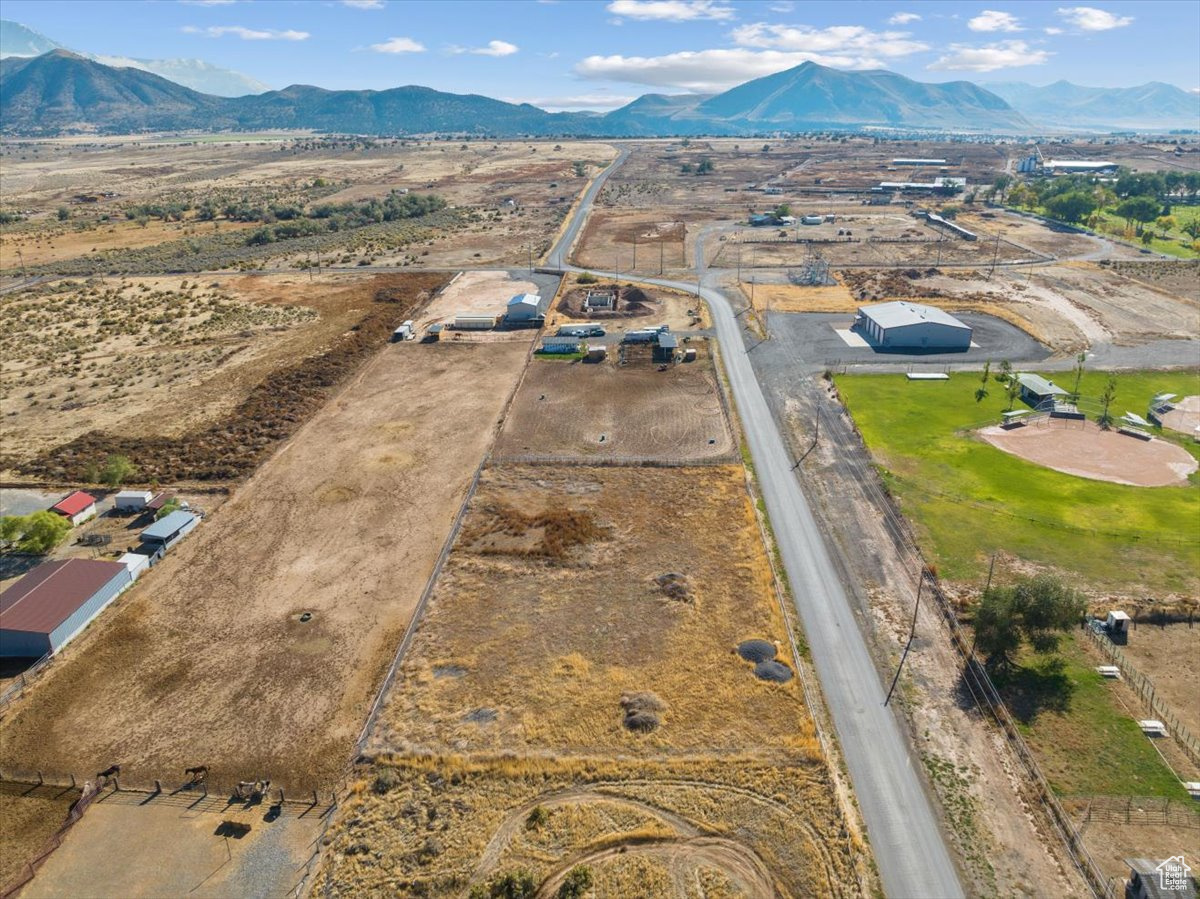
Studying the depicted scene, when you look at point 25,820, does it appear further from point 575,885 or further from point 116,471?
point 116,471

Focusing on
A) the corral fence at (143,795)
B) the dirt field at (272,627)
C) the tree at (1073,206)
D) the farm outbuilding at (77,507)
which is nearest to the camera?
the corral fence at (143,795)

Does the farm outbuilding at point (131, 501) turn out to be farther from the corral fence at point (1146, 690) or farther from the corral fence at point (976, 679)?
the corral fence at point (1146, 690)

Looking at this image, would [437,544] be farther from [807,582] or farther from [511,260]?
[511,260]

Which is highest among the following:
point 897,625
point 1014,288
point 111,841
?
point 1014,288

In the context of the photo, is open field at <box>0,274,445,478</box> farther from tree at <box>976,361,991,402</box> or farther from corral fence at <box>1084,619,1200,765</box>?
corral fence at <box>1084,619,1200,765</box>

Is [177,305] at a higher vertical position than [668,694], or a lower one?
higher

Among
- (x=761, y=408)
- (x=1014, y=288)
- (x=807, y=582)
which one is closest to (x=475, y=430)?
(x=761, y=408)

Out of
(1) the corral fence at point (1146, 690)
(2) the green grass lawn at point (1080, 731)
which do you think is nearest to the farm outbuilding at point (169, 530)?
(2) the green grass lawn at point (1080, 731)
